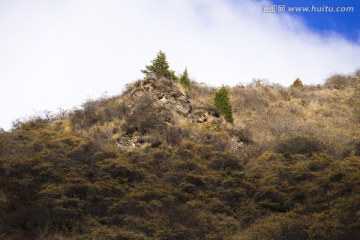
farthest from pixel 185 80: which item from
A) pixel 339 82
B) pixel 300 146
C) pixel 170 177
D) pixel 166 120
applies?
pixel 339 82

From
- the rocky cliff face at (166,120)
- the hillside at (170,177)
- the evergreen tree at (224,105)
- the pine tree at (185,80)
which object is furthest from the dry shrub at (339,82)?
the rocky cliff face at (166,120)

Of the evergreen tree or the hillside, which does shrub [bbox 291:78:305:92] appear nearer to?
the hillside

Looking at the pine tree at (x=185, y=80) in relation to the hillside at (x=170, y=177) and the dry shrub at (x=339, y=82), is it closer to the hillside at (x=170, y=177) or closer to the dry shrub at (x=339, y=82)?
the hillside at (x=170, y=177)

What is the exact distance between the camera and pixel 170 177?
14.2 metres

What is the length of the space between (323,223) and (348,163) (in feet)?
12.6

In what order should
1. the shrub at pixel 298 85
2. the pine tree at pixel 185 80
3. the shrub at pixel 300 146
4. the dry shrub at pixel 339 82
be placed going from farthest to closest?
the dry shrub at pixel 339 82 → the shrub at pixel 298 85 → the pine tree at pixel 185 80 → the shrub at pixel 300 146

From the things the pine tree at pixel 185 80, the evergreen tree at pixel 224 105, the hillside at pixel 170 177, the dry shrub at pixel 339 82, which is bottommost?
the hillside at pixel 170 177

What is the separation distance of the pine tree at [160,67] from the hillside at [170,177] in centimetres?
125

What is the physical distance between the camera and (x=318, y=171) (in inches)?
532

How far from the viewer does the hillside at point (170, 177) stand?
36.4 feet

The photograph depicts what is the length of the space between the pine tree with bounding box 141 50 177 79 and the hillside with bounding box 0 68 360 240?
1.25 meters

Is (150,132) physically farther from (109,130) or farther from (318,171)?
(318,171)

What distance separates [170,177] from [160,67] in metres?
Result: 10.7

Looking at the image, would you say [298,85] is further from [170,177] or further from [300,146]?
[170,177]
